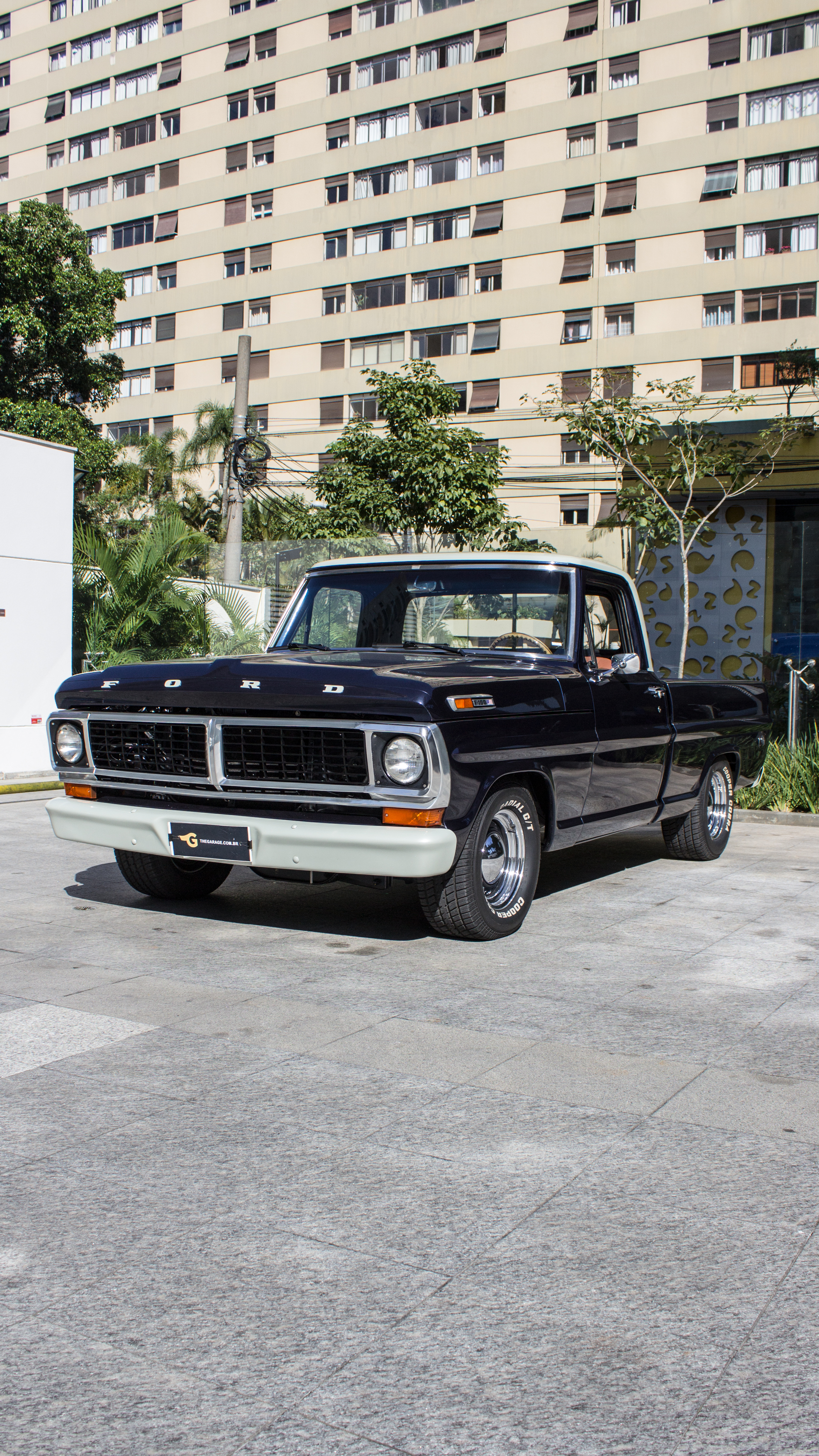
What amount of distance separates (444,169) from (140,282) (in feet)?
55.0

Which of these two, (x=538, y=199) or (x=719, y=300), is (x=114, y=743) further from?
(x=538, y=199)

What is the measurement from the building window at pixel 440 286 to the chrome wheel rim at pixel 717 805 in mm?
38491

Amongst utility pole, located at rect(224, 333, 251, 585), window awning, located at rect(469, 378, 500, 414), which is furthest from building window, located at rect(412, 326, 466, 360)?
utility pole, located at rect(224, 333, 251, 585)

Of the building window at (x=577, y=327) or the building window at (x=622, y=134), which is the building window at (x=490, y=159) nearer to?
the building window at (x=622, y=134)

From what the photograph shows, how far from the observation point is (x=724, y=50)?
38.1 m

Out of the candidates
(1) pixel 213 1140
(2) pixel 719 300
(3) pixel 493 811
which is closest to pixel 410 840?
(3) pixel 493 811

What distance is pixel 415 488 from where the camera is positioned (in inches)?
949

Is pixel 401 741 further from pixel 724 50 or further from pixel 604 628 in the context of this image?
pixel 724 50

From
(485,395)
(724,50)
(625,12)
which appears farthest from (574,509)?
(625,12)

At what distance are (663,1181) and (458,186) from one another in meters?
45.7

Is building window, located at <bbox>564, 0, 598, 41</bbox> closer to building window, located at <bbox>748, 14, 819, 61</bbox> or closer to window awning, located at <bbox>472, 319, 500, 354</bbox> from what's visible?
building window, located at <bbox>748, 14, 819, 61</bbox>

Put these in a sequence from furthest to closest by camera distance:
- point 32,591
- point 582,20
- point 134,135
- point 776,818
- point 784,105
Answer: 1. point 134,135
2. point 582,20
3. point 784,105
4. point 32,591
5. point 776,818

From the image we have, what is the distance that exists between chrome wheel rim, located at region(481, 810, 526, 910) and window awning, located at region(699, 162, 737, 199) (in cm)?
3742

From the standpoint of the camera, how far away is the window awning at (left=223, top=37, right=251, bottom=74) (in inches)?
2005
